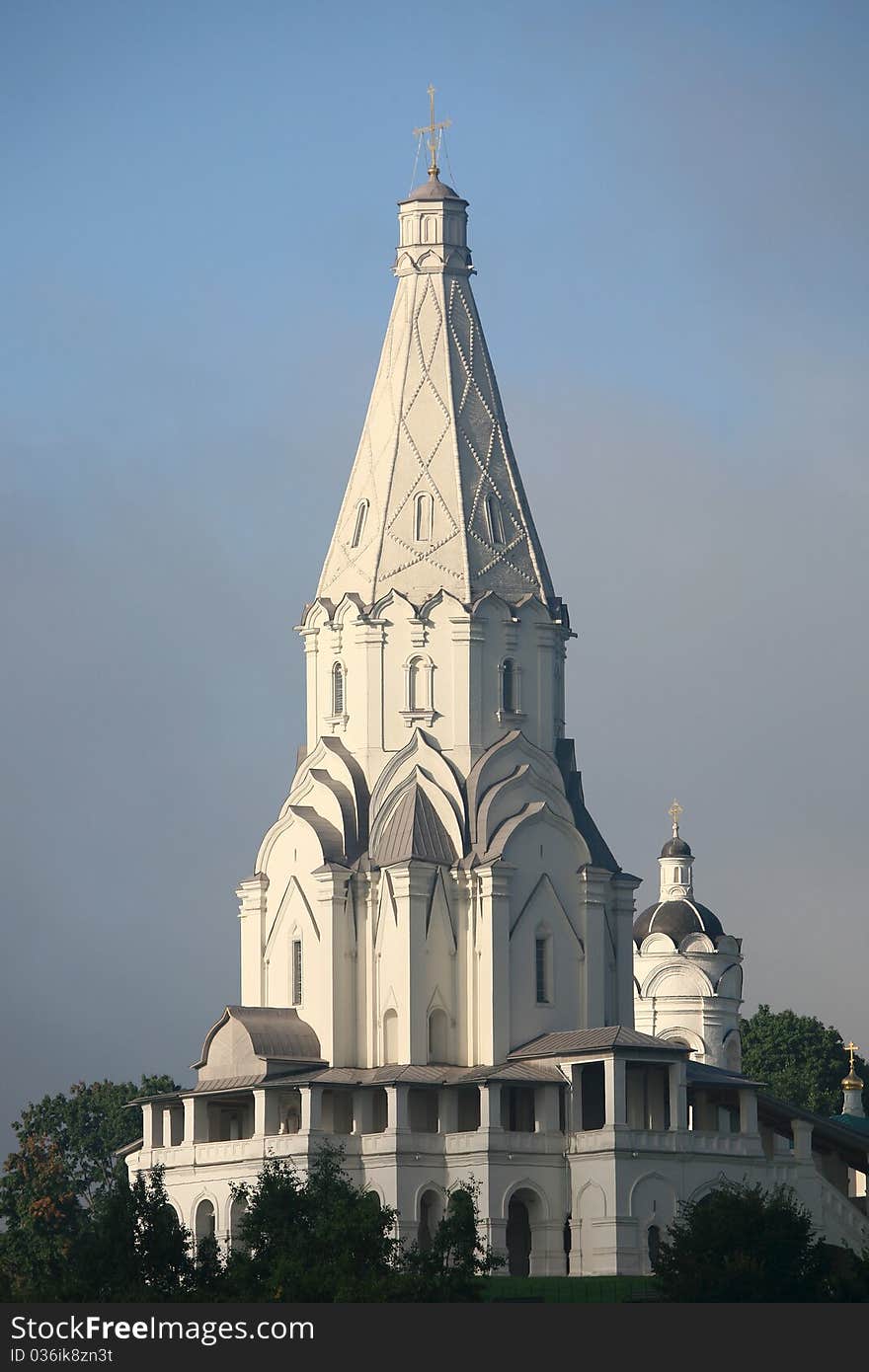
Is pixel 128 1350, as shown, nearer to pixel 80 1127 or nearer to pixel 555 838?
Answer: pixel 555 838

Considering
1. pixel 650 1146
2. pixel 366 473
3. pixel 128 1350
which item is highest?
pixel 366 473

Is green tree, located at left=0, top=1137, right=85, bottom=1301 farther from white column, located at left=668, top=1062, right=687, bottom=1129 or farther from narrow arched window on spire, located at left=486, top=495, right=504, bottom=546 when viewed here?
narrow arched window on spire, located at left=486, top=495, right=504, bottom=546

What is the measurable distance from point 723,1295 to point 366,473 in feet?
88.0

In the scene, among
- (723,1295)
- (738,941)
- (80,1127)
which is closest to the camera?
(723,1295)

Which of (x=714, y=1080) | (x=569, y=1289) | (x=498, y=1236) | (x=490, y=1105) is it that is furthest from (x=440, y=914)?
(x=569, y=1289)

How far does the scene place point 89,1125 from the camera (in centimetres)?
8506

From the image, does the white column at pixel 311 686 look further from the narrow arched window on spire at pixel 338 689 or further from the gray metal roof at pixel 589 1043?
the gray metal roof at pixel 589 1043

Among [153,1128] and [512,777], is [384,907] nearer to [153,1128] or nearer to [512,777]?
[512,777]

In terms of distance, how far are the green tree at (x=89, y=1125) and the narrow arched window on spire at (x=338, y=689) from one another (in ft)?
46.6

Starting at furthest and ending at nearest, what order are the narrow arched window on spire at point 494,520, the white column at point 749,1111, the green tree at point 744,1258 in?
the narrow arched window on spire at point 494,520 → the white column at point 749,1111 → the green tree at point 744,1258

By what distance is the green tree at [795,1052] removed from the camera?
100250mm

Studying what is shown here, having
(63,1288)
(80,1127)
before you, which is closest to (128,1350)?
(63,1288)

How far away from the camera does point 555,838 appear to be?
7281 cm

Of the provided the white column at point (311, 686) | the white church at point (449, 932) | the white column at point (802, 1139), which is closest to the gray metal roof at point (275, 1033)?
the white church at point (449, 932)
